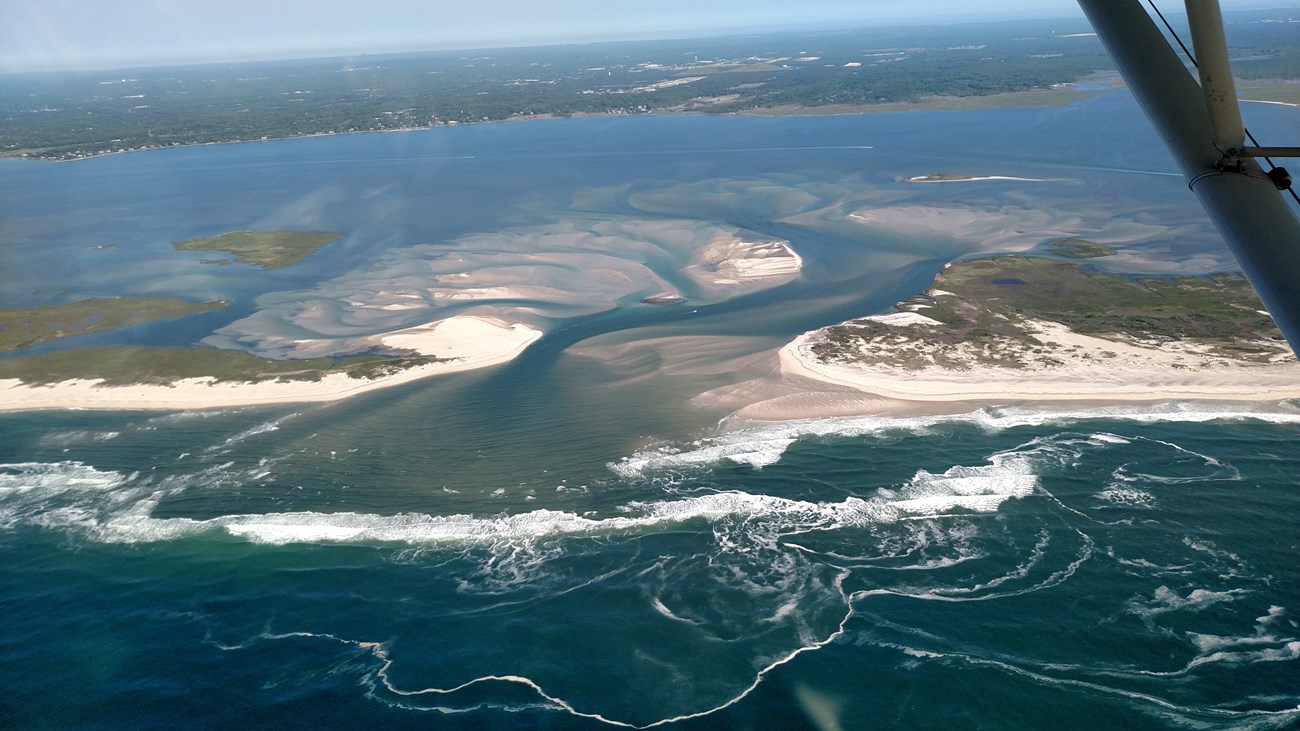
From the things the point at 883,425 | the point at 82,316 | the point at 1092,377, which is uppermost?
the point at 82,316

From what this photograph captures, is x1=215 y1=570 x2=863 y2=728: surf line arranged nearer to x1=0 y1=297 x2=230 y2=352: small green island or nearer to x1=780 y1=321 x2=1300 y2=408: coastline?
x1=780 y1=321 x2=1300 y2=408: coastline

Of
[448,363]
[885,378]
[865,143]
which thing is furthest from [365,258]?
[865,143]

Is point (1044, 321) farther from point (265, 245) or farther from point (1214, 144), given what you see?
point (265, 245)

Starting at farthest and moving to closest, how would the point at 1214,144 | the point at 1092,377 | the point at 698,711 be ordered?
the point at 1092,377 → the point at 698,711 → the point at 1214,144

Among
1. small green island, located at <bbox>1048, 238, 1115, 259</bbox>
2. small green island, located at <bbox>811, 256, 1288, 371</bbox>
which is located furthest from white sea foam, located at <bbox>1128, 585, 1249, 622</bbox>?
small green island, located at <bbox>1048, 238, 1115, 259</bbox>

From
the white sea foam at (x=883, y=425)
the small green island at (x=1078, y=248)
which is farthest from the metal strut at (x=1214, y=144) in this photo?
the small green island at (x=1078, y=248)

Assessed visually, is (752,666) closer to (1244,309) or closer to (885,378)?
(885,378)

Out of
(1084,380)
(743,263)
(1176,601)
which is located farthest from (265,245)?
(1176,601)
